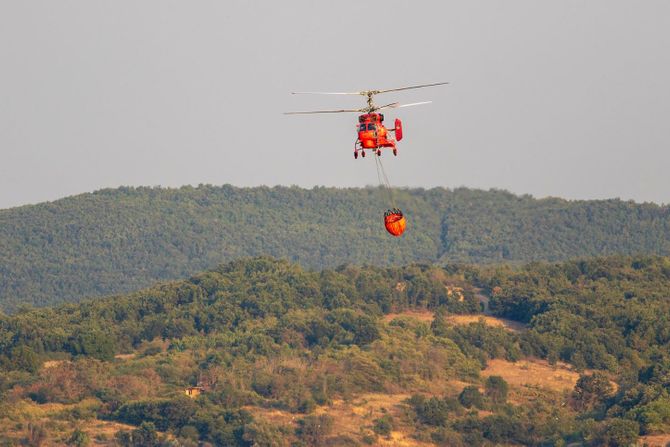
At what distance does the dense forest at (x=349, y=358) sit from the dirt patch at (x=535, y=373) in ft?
1.29

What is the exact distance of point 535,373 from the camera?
387 ft

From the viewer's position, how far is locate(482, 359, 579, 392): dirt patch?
373ft

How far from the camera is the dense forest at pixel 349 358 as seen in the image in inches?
3878

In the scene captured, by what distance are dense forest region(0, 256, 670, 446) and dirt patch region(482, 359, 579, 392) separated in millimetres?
395

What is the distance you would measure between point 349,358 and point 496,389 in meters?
12.8

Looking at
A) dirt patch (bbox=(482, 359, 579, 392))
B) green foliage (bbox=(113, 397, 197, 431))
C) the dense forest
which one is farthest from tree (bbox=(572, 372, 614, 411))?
green foliage (bbox=(113, 397, 197, 431))

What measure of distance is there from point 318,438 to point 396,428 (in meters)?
5.93

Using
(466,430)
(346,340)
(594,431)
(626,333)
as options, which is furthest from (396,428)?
(626,333)

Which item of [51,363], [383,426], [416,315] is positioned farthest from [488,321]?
[51,363]

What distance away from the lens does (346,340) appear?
125312mm

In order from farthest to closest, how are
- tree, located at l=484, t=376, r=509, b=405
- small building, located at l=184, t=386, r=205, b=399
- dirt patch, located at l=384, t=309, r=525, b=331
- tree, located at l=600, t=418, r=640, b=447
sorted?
dirt patch, located at l=384, t=309, r=525, b=331 < small building, located at l=184, t=386, r=205, b=399 < tree, located at l=484, t=376, r=509, b=405 < tree, located at l=600, t=418, r=640, b=447

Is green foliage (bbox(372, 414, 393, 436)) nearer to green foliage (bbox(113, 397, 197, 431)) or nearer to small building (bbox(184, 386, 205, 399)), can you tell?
green foliage (bbox(113, 397, 197, 431))

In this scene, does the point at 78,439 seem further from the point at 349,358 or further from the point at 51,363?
the point at 349,358

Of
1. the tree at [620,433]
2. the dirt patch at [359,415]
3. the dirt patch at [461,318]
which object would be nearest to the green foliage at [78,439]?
the dirt patch at [359,415]
